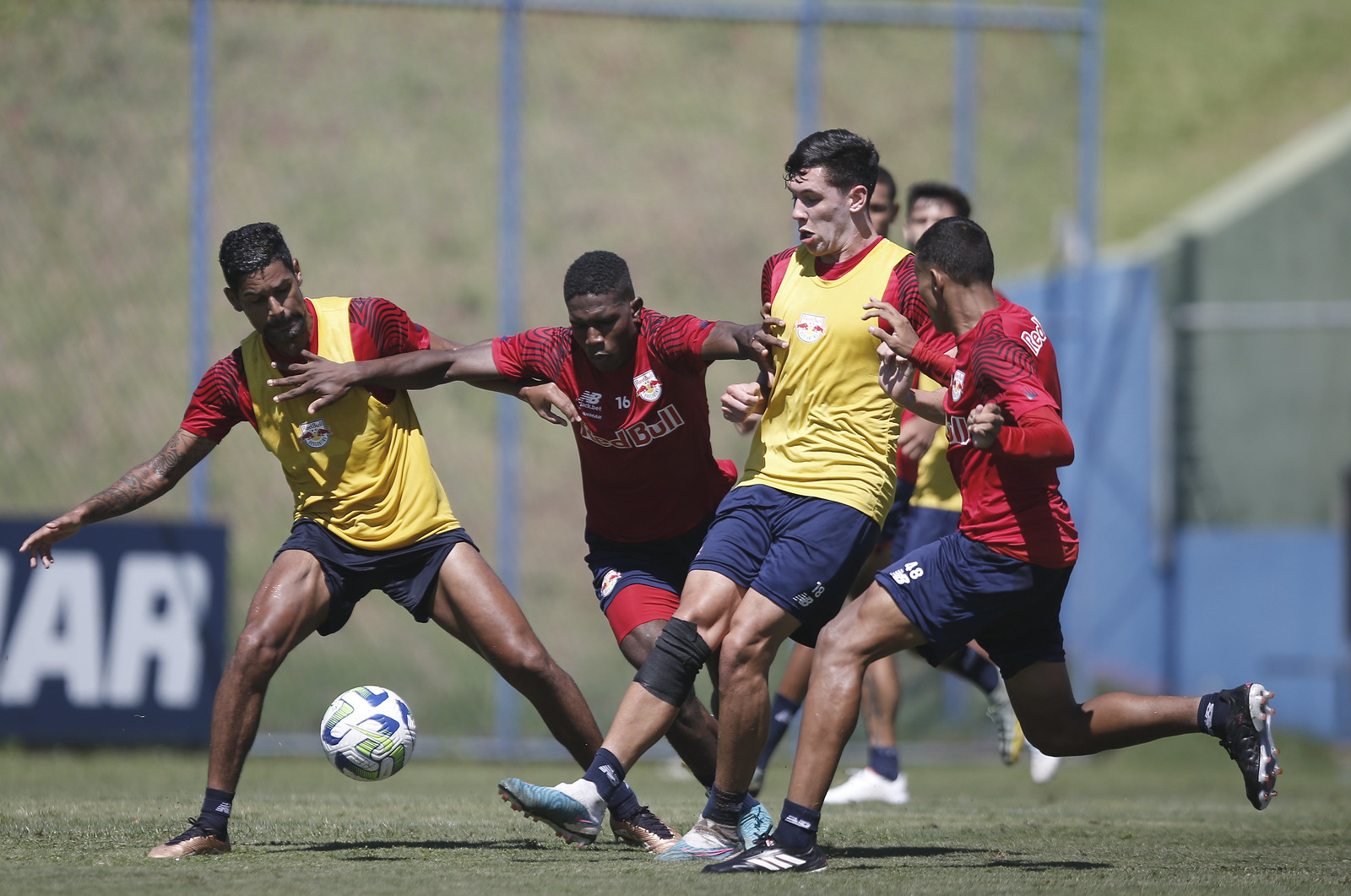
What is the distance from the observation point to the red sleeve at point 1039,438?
516cm

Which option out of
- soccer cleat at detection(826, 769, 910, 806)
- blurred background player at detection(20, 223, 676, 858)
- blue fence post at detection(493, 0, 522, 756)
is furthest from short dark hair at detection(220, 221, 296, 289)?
blue fence post at detection(493, 0, 522, 756)

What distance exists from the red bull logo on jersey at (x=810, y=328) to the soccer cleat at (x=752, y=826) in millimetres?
1803

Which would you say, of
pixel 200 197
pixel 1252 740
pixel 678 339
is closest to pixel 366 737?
pixel 678 339

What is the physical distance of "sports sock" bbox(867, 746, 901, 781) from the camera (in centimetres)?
874

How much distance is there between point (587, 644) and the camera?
14.7 m

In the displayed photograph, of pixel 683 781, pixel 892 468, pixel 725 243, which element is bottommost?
pixel 683 781

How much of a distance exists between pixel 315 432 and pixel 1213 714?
12.2 ft

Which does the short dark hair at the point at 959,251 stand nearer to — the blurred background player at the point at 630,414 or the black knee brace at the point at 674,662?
the blurred background player at the point at 630,414

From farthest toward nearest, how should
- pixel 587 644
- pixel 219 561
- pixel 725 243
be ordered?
1. pixel 725 243
2. pixel 587 644
3. pixel 219 561

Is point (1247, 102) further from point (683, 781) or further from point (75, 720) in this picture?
point (75, 720)

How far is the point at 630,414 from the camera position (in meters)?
6.14

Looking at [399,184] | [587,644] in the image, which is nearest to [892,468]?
[587,644]

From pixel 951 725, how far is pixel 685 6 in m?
6.46

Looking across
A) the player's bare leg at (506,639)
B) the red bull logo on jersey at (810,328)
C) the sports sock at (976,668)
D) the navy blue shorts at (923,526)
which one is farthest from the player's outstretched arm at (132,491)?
the sports sock at (976,668)
